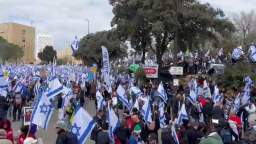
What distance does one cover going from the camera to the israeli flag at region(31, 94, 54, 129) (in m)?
11.3

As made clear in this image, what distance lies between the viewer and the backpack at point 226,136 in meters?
12.1

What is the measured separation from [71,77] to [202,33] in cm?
1315

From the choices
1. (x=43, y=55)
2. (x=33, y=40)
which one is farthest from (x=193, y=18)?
(x=33, y=40)

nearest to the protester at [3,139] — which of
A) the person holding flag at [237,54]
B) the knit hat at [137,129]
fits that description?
the knit hat at [137,129]

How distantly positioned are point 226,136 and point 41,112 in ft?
12.9

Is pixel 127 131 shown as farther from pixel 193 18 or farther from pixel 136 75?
pixel 193 18

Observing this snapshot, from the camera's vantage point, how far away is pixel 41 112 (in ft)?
37.5

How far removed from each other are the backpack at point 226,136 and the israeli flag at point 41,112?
370 cm

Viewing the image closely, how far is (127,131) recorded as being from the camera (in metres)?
12.5

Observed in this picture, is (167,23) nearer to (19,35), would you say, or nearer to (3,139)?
(3,139)

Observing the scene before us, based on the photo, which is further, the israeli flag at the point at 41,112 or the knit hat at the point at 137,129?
the knit hat at the point at 137,129

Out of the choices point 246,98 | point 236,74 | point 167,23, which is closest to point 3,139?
point 246,98

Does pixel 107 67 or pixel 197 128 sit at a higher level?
pixel 107 67

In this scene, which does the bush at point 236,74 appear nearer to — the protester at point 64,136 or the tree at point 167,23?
the tree at point 167,23
